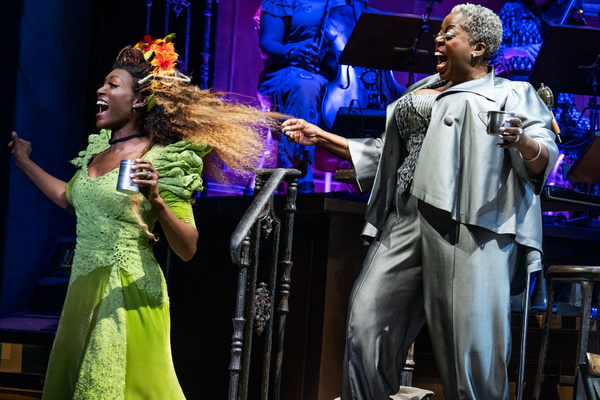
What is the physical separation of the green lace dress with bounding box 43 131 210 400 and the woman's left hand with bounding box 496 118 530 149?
3.66ft

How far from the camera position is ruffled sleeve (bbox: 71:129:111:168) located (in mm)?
2410

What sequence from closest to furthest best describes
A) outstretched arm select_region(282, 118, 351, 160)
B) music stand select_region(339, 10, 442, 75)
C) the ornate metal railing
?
the ornate metal railing, outstretched arm select_region(282, 118, 351, 160), music stand select_region(339, 10, 442, 75)

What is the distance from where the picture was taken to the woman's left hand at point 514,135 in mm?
1623

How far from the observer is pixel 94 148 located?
247cm

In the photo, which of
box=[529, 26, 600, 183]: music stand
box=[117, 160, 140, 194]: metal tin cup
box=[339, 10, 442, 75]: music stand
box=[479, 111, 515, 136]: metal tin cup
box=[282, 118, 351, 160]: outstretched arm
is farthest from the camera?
box=[529, 26, 600, 183]: music stand

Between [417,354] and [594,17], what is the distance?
414 cm

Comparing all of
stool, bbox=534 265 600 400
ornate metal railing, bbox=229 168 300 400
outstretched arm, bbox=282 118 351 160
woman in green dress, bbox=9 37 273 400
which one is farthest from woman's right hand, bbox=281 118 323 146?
stool, bbox=534 265 600 400

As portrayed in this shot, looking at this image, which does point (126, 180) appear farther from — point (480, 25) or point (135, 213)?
point (480, 25)

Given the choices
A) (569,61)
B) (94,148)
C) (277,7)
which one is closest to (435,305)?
(94,148)

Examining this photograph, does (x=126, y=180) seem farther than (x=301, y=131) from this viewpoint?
No

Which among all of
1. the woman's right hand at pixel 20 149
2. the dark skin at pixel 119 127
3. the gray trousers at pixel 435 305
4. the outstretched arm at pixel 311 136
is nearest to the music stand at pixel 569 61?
the outstretched arm at pixel 311 136

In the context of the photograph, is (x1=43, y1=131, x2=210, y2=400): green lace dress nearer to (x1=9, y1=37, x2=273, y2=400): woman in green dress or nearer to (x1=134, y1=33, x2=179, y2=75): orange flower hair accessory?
(x1=9, y1=37, x2=273, y2=400): woman in green dress

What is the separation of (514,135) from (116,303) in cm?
134

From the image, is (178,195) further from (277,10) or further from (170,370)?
(277,10)
